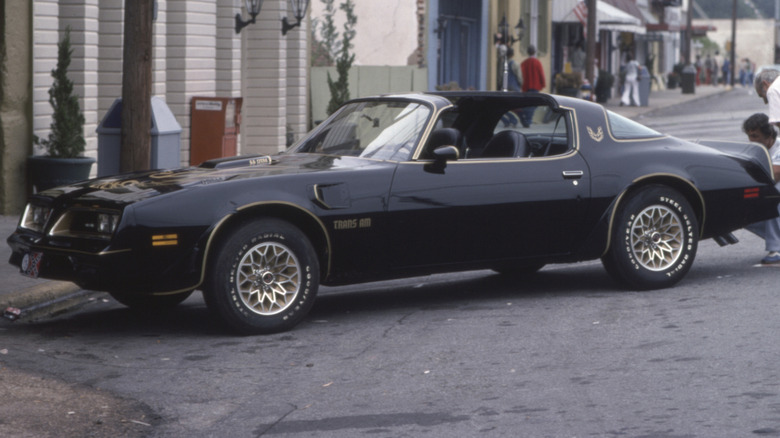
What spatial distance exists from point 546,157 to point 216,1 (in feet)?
37.8

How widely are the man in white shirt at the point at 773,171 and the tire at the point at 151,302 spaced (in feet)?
14.3

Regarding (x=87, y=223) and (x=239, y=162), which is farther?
(x=239, y=162)

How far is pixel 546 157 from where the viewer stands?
8461 millimetres

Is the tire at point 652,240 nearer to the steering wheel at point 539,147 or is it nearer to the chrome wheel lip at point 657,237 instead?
the chrome wheel lip at point 657,237

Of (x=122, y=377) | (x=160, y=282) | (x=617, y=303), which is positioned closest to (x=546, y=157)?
(x=617, y=303)

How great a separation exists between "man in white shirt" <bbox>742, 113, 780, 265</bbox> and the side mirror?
9.78 ft

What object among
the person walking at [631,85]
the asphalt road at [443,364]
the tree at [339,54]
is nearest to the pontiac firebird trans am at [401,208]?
the asphalt road at [443,364]

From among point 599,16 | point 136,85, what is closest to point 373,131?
point 136,85

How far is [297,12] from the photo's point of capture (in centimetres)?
2048

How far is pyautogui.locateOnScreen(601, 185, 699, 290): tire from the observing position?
861cm

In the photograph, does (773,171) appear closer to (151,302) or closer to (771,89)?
(771,89)

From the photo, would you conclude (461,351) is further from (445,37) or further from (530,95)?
(445,37)

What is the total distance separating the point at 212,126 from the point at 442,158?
8313 millimetres

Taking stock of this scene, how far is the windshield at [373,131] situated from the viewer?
8.07 metres
